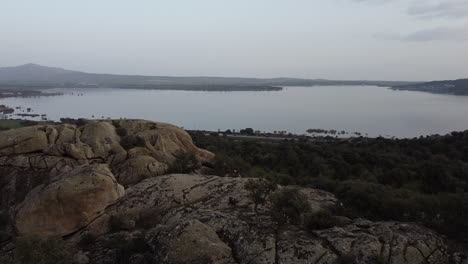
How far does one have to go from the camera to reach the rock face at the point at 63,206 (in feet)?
42.9

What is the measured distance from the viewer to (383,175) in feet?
97.7

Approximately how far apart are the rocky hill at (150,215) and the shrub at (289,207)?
0.10 metres

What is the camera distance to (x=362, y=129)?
10956 cm

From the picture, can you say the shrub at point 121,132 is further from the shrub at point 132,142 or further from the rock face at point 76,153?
the shrub at point 132,142

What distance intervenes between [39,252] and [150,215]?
453cm

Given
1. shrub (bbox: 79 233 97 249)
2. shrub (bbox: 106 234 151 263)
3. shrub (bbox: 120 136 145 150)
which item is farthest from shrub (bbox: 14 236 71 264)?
shrub (bbox: 120 136 145 150)

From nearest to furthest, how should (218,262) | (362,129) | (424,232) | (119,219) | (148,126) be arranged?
(218,262)
(424,232)
(119,219)
(148,126)
(362,129)

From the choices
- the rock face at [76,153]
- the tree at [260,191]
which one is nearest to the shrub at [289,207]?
the tree at [260,191]

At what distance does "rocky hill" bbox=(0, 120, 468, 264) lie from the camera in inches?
400

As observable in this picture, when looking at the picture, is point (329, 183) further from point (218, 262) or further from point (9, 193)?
point (9, 193)

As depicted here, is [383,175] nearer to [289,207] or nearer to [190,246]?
[289,207]

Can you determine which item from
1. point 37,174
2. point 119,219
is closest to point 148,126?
point 37,174

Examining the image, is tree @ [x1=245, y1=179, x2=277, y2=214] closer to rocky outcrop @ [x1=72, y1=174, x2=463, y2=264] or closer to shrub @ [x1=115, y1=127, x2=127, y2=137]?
rocky outcrop @ [x1=72, y1=174, x2=463, y2=264]

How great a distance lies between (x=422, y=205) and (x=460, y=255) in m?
3.39
